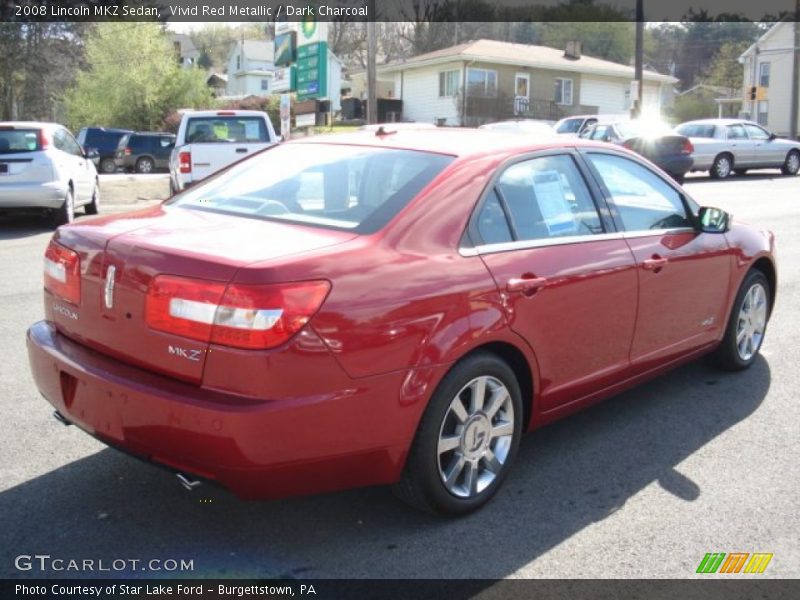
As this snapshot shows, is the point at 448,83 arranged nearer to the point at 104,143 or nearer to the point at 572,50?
the point at 572,50

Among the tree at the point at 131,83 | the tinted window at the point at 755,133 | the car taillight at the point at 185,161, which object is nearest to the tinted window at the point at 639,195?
the car taillight at the point at 185,161

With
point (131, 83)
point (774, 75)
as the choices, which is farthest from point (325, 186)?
point (774, 75)

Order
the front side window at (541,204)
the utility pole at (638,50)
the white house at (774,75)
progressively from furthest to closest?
the white house at (774,75), the utility pole at (638,50), the front side window at (541,204)

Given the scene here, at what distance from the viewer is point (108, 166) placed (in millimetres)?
36938

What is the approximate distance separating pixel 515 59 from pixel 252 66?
4258 cm

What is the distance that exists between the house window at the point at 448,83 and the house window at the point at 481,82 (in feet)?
2.24

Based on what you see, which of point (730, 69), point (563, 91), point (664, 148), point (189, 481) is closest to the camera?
point (189, 481)

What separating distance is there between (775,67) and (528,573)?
55.3 meters

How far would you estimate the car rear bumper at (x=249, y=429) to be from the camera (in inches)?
116

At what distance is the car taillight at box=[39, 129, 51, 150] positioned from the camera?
12383mm

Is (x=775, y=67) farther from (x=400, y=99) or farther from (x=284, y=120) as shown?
(x=284, y=120)

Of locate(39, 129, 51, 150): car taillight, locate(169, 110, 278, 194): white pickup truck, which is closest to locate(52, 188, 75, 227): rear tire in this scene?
locate(39, 129, 51, 150): car taillight

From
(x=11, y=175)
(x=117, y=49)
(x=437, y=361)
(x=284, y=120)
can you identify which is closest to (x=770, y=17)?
(x=117, y=49)

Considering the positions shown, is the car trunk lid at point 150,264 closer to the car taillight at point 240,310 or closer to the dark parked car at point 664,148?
the car taillight at point 240,310
